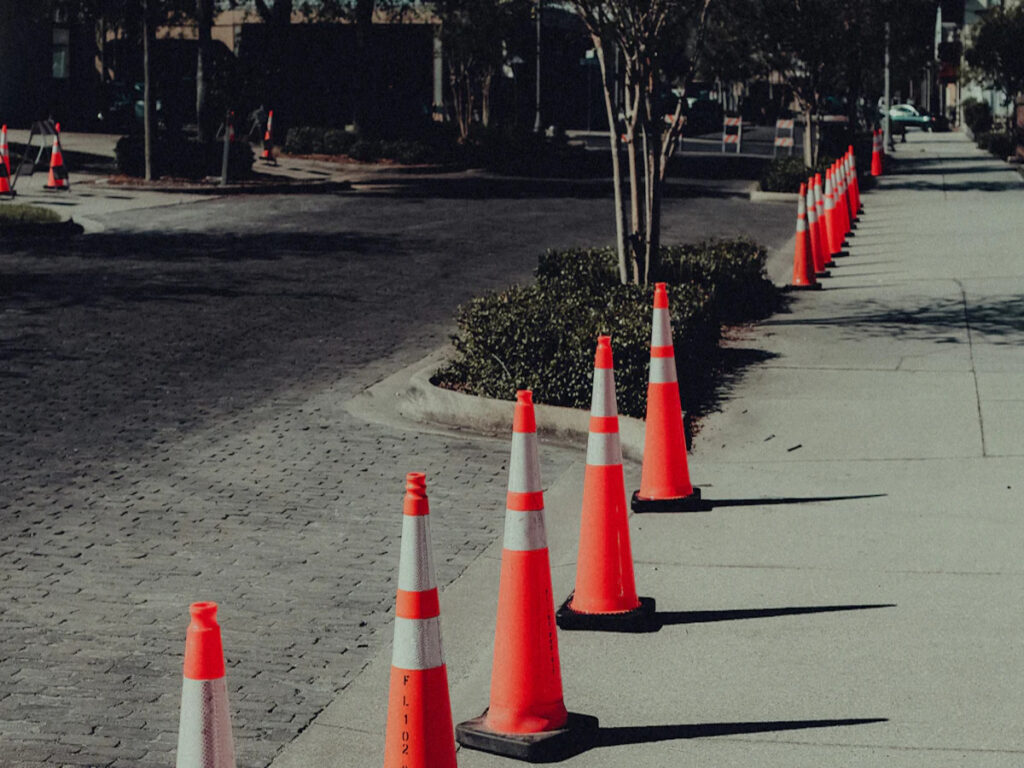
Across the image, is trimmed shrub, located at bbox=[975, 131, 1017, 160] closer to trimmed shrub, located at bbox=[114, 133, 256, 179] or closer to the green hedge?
trimmed shrub, located at bbox=[114, 133, 256, 179]

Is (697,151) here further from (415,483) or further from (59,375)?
(415,483)

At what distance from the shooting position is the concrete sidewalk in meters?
4.59

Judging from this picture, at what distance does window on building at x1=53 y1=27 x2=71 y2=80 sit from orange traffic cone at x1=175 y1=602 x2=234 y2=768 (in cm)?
4808

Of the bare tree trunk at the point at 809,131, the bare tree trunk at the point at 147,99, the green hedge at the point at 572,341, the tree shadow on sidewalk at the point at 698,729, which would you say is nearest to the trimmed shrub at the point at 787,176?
the bare tree trunk at the point at 809,131

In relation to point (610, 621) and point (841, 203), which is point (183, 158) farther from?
point (610, 621)

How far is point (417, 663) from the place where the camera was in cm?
392

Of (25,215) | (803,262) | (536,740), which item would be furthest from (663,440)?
(25,215)

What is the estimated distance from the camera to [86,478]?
26.3ft

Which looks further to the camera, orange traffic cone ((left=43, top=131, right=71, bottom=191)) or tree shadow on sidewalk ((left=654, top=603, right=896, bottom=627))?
orange traffic cone ((left=43, top=131, right=71, bottom=191))

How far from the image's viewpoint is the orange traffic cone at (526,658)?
4.48m

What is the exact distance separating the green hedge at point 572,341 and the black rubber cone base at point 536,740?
4.64 meters

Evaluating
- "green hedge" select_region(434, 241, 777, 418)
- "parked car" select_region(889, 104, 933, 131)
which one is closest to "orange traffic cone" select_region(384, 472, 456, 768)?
"green hedge" select_region(434, 241, 777, 418)

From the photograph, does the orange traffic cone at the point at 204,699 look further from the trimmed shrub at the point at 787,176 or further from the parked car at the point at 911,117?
the parked car at the point at 911,117

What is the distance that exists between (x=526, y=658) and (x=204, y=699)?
4.93ft
